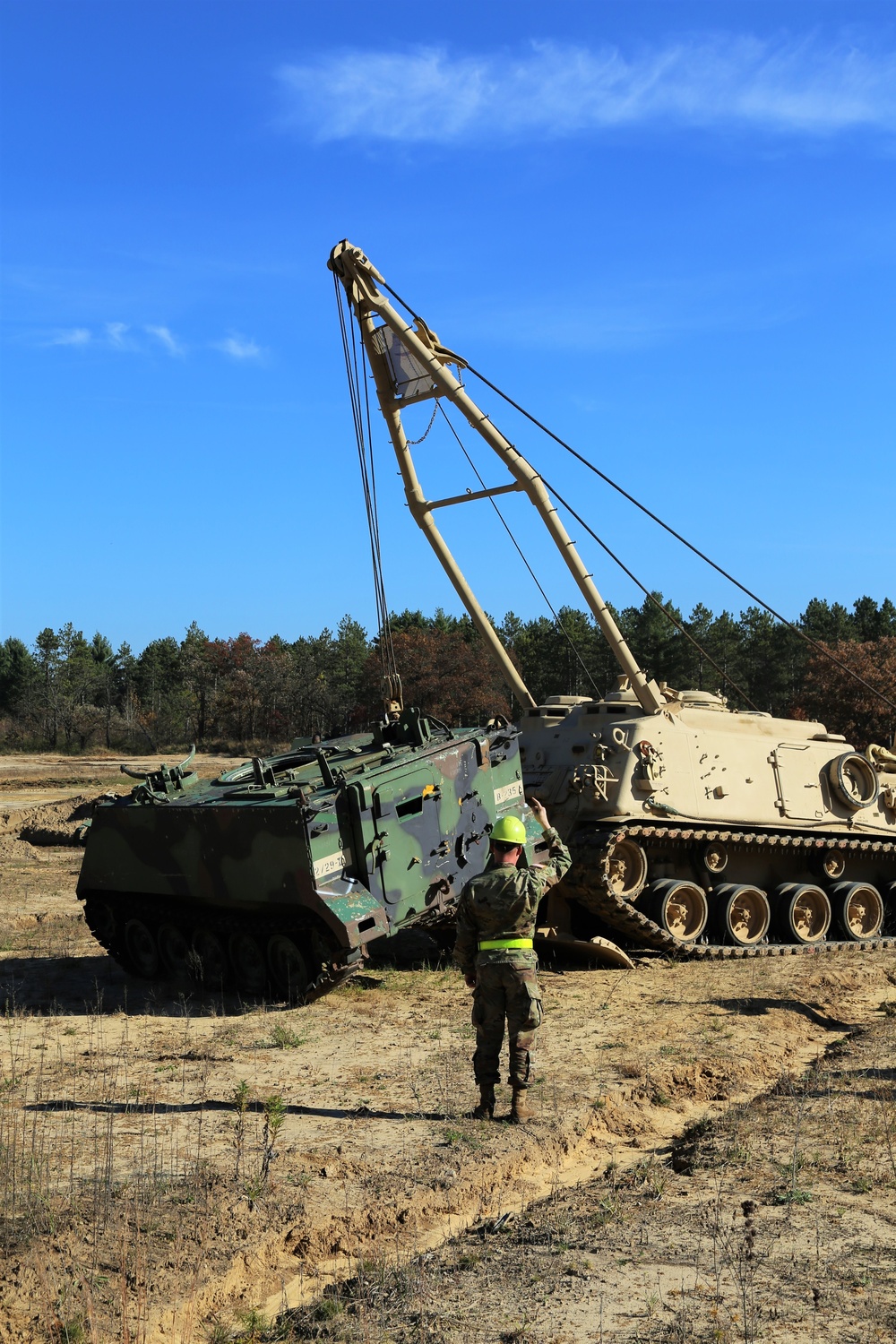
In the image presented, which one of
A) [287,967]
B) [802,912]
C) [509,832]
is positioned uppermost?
[509,832]

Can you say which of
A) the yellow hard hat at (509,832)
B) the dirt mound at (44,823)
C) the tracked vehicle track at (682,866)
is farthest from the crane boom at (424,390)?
the dirt mound at (44,823)

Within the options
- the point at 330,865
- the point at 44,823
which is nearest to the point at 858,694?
the point at 44,823

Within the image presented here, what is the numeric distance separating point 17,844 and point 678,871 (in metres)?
15.2

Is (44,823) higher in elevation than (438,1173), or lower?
higher

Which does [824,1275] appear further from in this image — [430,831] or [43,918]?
[43,918]

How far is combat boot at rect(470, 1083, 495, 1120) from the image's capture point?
7.45 m

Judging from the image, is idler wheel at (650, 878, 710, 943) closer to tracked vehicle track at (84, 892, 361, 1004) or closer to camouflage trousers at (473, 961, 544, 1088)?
tracked vehicle track at (84, 892, 361, 1004)

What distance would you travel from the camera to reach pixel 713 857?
1409 cm

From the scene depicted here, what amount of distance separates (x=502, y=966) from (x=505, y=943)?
0.14m

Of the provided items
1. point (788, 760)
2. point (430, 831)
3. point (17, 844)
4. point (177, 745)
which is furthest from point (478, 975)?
point (177, 745)

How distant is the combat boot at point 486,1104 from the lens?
7453 millimetres

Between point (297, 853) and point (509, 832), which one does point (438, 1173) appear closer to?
point (509, 832)

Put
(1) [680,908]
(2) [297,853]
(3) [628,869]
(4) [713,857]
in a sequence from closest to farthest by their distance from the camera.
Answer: (2) [297,853] → (3) [628,869] → (1) [680,908] → (4) [713,857]

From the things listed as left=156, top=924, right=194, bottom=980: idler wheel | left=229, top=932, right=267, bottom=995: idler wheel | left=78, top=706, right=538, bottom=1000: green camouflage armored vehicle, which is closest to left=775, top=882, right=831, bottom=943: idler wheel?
left=78, top=706, right=538, bottom=1000: green camouflage armored vehicle
